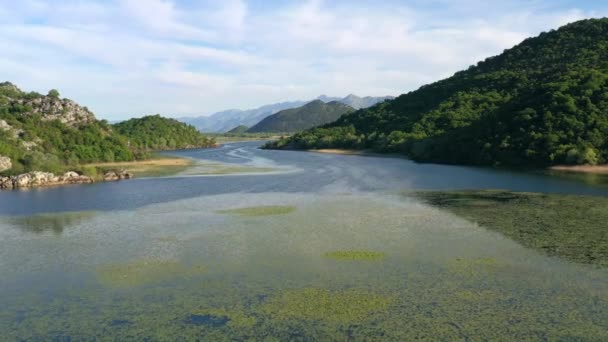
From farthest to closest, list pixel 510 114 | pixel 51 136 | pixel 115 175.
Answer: pixel 51 136
pixel 510 114
pixel 115 175

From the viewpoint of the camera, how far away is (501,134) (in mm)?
90250

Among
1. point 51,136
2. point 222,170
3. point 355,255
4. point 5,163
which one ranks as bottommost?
point 355,255

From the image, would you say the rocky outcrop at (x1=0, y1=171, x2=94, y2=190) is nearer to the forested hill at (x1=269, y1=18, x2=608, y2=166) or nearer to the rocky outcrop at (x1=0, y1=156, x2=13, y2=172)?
the rocky outcrop at (x1=0, y1=156, x2=13, y2=172)

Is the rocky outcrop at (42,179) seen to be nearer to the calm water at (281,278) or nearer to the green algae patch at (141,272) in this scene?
the calm water at (281,278)

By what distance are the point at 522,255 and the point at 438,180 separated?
40.5 m

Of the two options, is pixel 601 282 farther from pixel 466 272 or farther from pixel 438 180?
pixel 438 180

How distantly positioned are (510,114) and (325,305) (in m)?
83.6

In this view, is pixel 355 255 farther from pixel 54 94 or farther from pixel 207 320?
pixel 54 94

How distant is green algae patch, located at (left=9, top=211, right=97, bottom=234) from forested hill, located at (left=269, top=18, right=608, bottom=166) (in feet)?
220

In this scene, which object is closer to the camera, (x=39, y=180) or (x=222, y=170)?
(x=39, y=180)

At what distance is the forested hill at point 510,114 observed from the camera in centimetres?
8182

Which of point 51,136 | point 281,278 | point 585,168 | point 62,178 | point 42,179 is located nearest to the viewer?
point 281,278

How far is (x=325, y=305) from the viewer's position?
67.5 ft

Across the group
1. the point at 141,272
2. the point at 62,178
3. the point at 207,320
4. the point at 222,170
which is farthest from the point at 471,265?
the point at 222,170
